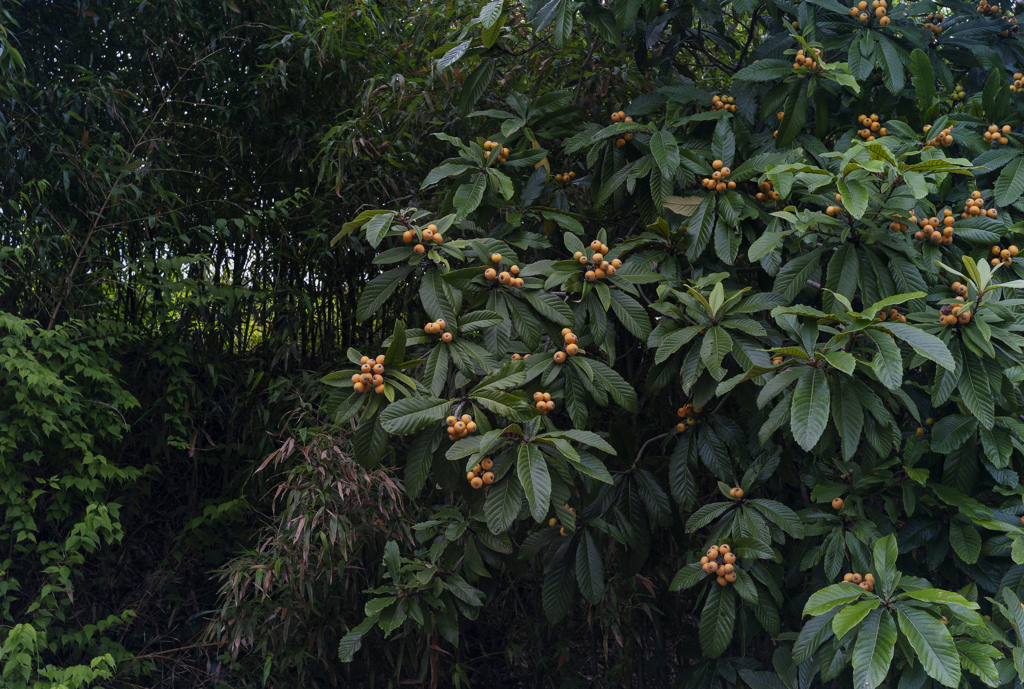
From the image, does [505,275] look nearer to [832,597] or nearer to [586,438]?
[586,438]

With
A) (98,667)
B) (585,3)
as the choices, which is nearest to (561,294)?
(585,3)

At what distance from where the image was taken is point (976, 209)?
1.50 m

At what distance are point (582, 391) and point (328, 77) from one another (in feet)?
5.71

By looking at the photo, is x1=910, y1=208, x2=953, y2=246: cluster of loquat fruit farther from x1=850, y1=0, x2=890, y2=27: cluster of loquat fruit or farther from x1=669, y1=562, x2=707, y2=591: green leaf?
x1=669, y1=562, x2=707, y2=591: green leaf

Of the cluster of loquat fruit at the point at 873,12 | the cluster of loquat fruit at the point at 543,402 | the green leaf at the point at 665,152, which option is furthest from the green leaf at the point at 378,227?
the cluster of loquat fruit at the point at 873,12

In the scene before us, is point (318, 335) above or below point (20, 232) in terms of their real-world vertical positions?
below

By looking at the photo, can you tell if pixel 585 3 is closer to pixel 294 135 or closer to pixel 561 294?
pixel 561 294

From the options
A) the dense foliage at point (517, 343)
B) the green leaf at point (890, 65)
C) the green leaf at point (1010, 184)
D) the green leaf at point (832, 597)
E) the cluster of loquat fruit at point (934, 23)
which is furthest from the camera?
the cluster of loquat fruit at point (934, 23)

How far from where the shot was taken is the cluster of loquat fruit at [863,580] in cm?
126

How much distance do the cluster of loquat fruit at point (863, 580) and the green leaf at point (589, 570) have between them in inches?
20.2

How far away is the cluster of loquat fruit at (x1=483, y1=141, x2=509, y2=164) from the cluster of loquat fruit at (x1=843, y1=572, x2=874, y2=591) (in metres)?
1.19

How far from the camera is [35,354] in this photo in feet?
7.20

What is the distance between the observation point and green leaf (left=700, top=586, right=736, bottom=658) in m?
1.42

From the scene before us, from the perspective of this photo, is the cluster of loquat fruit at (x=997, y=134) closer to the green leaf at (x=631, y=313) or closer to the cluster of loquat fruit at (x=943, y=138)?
the cluster of loquat fruit at (x=943, y=138)
